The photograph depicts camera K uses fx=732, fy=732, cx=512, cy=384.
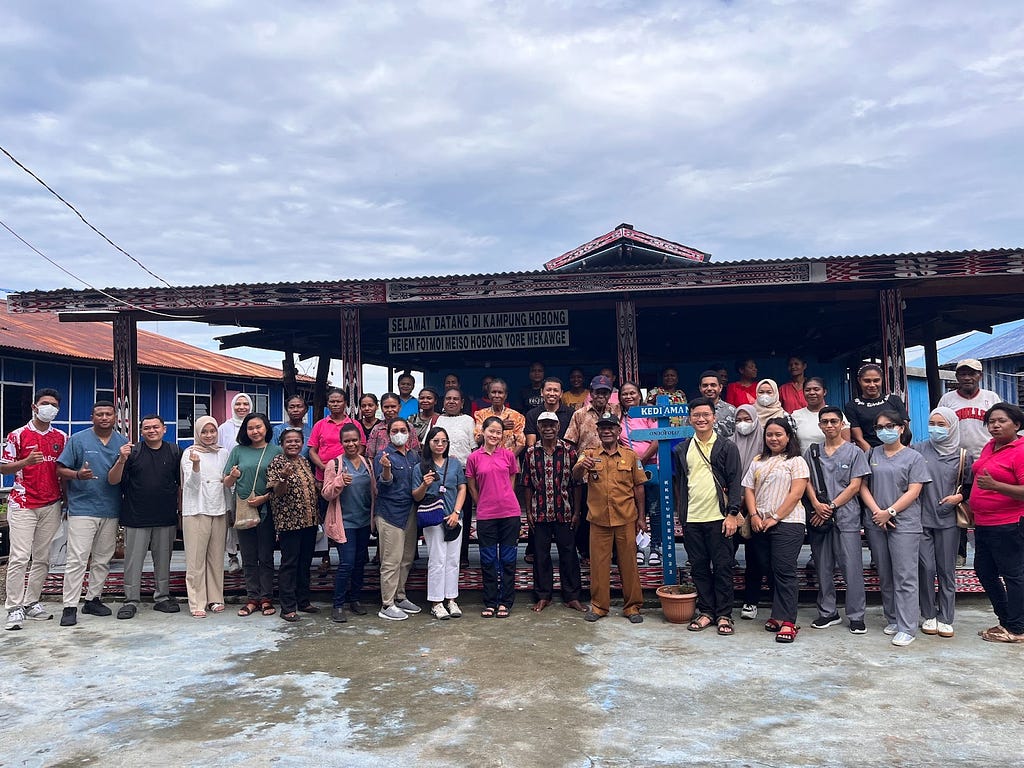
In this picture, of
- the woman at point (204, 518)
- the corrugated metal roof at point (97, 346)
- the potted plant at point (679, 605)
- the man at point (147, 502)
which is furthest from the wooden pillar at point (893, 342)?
the corrugated metal roof at point (97, 346)

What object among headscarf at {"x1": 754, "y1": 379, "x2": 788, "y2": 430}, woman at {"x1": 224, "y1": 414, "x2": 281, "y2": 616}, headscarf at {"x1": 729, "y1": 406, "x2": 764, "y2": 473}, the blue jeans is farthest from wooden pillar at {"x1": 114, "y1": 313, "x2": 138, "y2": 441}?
headscarf at {"x1": 754, "y1": 379, "x2": 788, "y2": 430}

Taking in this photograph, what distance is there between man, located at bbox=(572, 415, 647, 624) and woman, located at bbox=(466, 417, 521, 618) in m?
0.60

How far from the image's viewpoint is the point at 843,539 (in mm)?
5543

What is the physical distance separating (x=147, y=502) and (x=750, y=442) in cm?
511

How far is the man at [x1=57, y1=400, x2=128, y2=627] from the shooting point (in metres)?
6.14

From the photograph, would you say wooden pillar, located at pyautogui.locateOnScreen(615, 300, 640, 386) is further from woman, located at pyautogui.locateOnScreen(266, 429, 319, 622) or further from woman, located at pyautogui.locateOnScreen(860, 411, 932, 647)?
woman, located at pyautogui.locateOnScreen(266, 429, 319, 622)

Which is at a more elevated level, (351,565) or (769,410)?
(769,410)

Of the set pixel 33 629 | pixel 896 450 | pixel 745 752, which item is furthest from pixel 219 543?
pixel 896 450

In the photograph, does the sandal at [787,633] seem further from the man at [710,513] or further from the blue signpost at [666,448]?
the blue signpost at [666,448]

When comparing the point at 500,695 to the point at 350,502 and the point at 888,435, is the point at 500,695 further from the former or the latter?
the point at 888,435

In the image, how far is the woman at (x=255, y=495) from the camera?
612cm

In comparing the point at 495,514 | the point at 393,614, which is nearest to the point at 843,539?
the point at 495,514

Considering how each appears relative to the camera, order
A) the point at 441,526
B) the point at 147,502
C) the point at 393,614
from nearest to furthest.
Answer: the point at 393,614 < the point at 441,526 < the point at 147,502

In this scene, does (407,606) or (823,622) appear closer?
(823,622)
